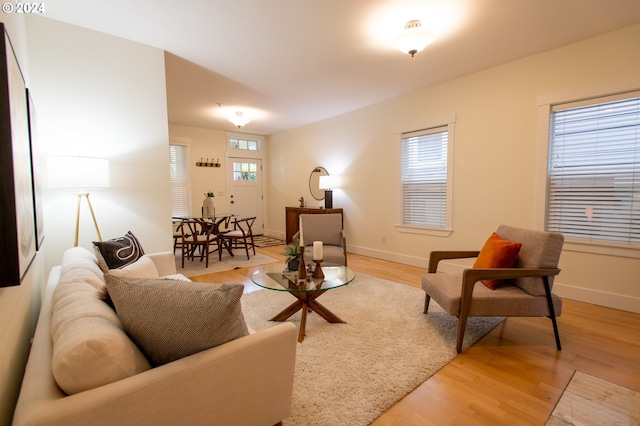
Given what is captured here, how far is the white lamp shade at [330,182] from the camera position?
5547 mm

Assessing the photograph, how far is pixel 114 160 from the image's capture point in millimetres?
2951

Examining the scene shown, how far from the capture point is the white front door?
714 centimetres

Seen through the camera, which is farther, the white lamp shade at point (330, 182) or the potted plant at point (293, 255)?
the white lamp shade at point (330, 182)

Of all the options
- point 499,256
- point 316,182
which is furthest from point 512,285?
point 316,182

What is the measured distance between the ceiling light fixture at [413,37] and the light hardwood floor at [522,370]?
8.68ft

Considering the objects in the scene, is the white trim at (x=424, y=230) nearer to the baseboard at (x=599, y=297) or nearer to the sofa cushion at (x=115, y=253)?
the baseboard at (x=599, y=297)


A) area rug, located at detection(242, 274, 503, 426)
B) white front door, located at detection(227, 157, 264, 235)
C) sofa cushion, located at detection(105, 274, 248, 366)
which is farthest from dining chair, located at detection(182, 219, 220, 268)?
sofa cushion, located at detection(105, 274, 248, 366)

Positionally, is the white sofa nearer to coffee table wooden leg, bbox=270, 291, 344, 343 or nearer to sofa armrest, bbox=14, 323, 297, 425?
sofa armrest, bbox=14, 323, 297, 425

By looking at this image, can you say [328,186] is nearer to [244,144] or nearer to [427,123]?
[427,123]

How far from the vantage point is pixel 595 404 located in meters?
1.59

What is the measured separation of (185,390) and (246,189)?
6745 millimetres

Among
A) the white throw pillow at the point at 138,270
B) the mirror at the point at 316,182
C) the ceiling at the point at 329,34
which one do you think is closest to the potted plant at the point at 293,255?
the white throw pillow at the point at 138,270

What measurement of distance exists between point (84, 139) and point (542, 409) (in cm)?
406

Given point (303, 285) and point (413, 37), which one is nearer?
point (303, 285)
